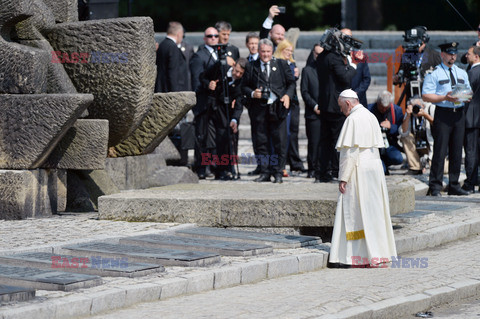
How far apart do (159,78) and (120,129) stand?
4.79 metres

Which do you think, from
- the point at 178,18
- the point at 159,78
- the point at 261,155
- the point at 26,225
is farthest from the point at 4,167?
the point at 178,18

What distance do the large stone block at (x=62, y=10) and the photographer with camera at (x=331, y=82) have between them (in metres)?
3.94

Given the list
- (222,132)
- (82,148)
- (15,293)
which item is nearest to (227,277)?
(15,293)

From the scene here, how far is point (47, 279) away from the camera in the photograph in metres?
7.45

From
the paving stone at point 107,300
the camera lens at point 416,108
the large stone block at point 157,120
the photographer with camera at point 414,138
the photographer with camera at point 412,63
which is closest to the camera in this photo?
the paving stone at point 107,300

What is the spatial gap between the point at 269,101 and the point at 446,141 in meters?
→ 2.48

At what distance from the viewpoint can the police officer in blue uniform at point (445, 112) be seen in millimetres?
14516

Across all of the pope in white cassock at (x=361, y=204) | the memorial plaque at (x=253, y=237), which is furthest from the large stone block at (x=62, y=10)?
the pope in white cassock at (x=361, y=204)

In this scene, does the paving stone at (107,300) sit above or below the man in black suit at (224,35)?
below

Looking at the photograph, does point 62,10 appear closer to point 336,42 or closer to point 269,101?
point 269,101

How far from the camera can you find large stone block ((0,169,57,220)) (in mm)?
11039

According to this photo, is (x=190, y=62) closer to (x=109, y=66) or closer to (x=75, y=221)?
(x=109, y=66)

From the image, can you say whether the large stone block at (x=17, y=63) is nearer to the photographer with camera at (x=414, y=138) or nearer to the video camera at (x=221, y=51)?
the video camera at (x=221, y=51)

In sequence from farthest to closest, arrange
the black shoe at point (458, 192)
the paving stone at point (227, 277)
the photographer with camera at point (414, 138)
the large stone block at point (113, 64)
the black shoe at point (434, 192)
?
the photographer with camera at point (414, 138), the black shoe at point (458, 192), the black shoe at point (434, 192), the large stone block at point (113, 64), the paving stone at point (227, 277)
